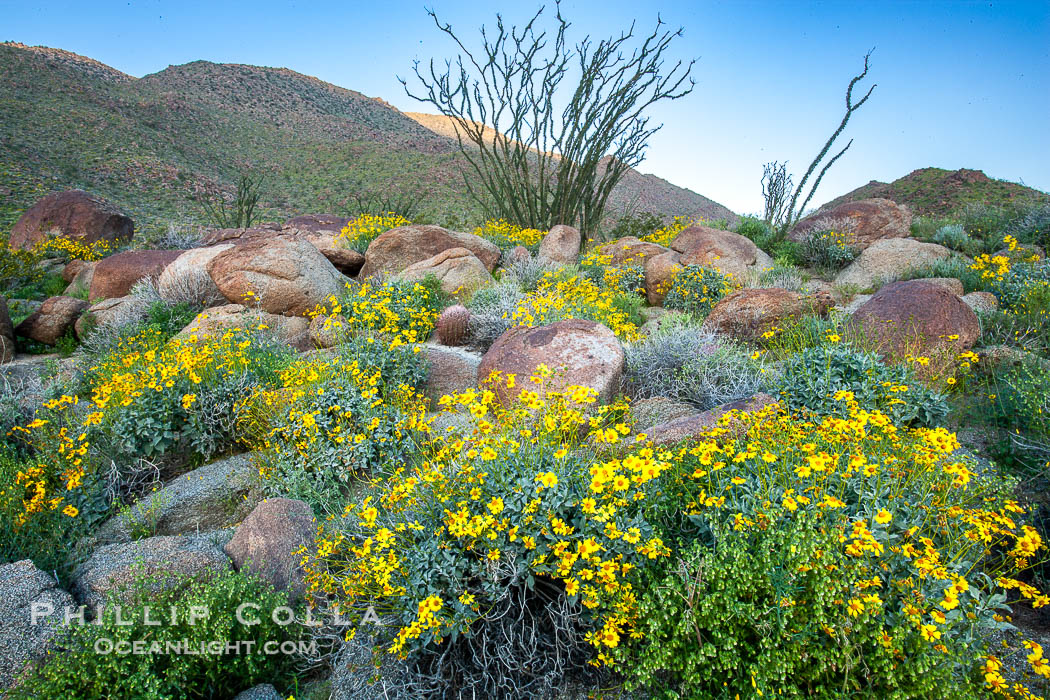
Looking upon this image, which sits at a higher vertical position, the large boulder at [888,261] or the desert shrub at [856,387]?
the large boulder at [888,261]

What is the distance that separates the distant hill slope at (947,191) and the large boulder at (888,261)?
13080 millimetres

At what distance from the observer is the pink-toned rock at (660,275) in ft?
27.9

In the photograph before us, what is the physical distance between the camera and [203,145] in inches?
1476

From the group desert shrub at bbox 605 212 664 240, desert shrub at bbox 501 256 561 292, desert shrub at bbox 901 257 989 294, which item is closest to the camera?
desert shrub at bbox 901 257 989 294

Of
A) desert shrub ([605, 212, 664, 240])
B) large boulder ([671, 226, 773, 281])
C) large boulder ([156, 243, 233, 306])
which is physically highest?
desert shrub ([605, 212, 664, 240])

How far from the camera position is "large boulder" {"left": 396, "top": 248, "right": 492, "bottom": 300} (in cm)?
784

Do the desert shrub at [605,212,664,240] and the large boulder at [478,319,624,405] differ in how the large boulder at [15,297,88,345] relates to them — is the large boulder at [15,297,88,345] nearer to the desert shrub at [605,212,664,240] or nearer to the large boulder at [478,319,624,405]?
the large boulder at [478,319,624,405]

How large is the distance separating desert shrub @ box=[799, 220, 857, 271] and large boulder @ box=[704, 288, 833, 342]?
4.97 meters

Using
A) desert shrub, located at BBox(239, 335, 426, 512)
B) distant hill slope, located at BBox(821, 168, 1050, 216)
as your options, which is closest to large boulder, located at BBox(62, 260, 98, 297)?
desert shrub, located at BBox(239, 335, 426, 512)

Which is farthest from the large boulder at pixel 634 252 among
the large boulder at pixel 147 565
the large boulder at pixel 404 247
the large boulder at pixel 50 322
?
the large boulder at pixel 50 322

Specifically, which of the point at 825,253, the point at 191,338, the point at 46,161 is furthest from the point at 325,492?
the point at 46,161

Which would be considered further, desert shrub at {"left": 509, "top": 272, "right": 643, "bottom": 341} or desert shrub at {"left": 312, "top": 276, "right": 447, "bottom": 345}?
desert shrub at {"left": 509, "top": 272, "right": 643, "bottom": 341}

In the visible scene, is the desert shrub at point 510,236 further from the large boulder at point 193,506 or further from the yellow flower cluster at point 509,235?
the large boulder at point 193,506

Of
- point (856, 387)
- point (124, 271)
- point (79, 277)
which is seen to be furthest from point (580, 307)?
point (79, 277)
